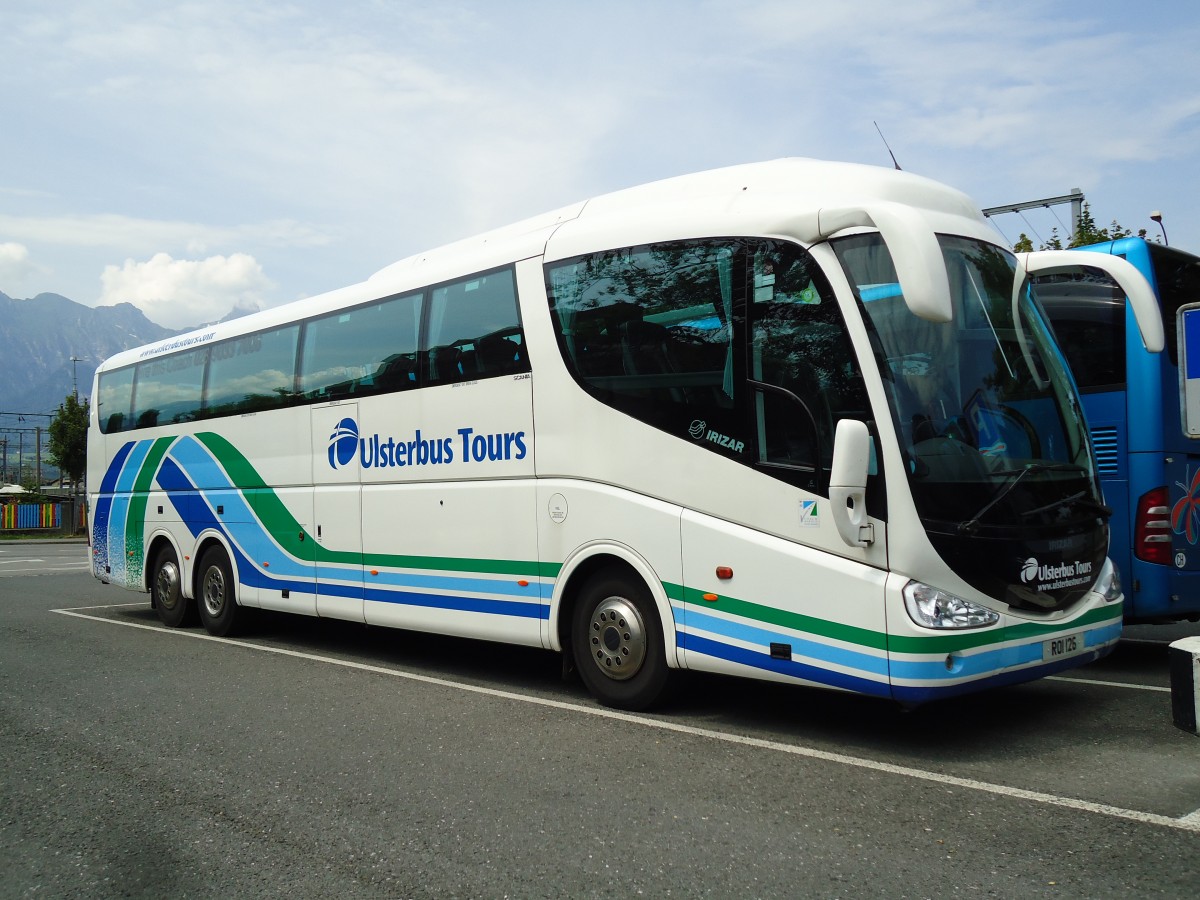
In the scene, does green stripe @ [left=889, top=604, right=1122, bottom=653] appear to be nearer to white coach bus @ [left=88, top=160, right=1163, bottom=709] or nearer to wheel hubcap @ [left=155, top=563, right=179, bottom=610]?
white coach bus @ [left=88, top=160, right=1163, bottom=709]

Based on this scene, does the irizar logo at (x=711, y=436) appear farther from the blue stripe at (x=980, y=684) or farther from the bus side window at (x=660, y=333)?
the blue stripe at (x=980, y=684)

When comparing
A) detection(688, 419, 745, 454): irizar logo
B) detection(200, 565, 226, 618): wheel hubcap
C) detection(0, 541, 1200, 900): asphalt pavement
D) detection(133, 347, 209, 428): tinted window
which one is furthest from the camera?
detection(133, 347, 209, 428): tinted window

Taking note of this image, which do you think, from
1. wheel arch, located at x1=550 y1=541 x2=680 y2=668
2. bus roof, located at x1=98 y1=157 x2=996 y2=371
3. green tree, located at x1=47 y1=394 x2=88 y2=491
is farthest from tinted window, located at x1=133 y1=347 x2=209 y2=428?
green tree, located at x1=47 y1=394 x2=88 y2=491

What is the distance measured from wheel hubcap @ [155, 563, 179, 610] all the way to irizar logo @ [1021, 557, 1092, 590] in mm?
9927

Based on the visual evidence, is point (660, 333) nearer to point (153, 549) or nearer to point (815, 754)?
point (815, 754)

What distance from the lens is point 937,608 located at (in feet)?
18.0

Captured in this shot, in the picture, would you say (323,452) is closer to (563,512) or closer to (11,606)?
(563,512)

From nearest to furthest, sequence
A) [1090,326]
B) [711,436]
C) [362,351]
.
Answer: [711,436] < [1090,326] < [362,351]

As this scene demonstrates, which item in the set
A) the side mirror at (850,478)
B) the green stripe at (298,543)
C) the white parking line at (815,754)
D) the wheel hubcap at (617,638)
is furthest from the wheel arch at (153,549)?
the side mirror at (850,478)

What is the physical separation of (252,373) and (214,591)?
260 centimetres

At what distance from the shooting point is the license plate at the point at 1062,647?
19.4 ft

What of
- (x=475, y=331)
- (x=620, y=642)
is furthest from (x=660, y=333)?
(x=620, y=642)

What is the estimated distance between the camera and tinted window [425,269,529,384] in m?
7.86

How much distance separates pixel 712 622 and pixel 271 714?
3193 millimetres
